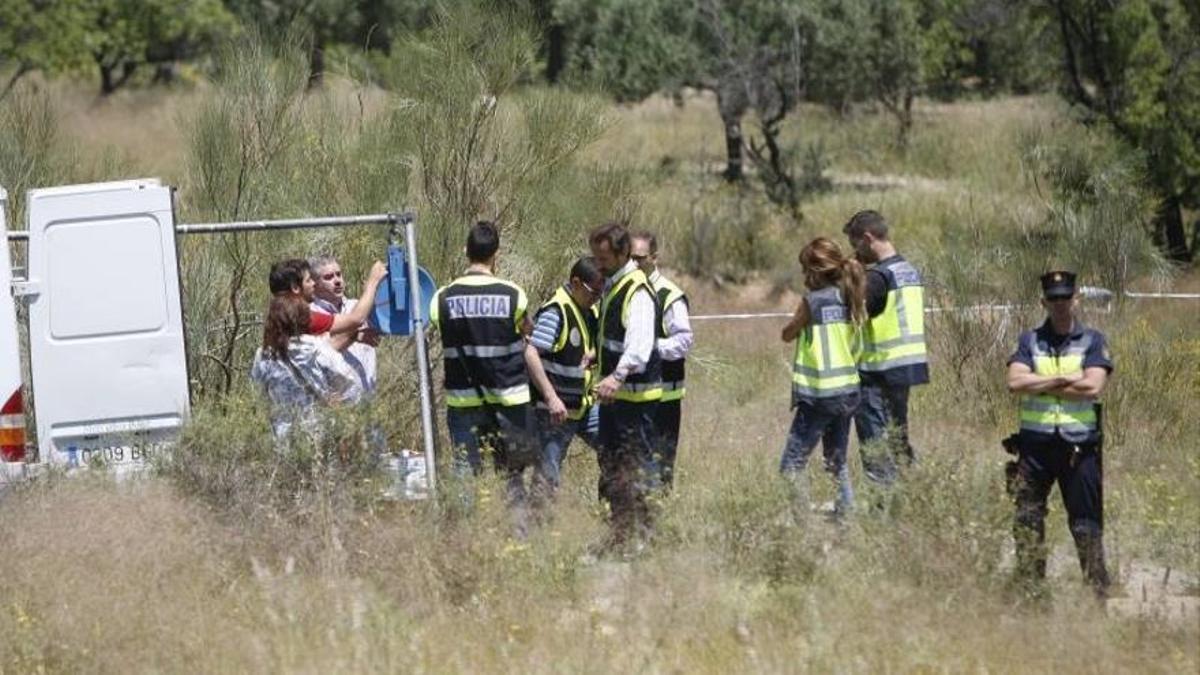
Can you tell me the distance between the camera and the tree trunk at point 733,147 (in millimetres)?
31906

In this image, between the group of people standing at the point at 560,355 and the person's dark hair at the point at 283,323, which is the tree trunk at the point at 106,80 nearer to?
the person's dark hair at the point at 283,323

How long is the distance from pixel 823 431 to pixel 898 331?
2.15 ft

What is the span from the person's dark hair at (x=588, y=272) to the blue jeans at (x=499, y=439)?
74cm

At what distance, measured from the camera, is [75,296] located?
10516mm

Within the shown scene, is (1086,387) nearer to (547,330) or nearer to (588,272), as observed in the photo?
(588,272)

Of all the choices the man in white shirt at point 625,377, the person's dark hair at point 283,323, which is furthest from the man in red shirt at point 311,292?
the man in white shirt at point 625,377

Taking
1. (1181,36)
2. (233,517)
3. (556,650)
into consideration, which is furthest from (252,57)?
(1181,36)

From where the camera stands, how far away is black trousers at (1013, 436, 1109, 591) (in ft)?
27.7

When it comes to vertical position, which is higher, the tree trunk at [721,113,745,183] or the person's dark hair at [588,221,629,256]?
the tree trunk at [721,113,745,183]

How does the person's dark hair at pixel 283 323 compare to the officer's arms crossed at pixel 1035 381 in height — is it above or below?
above

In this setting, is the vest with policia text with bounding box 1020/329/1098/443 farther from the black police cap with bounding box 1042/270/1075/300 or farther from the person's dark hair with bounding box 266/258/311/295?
the person's dark hair with bounding box 266/258/311/295

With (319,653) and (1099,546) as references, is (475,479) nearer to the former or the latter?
(319,653)

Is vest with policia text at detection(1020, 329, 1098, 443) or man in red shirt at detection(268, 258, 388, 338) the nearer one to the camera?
vest with policia text at detection(1020, 329, 1098, 443)

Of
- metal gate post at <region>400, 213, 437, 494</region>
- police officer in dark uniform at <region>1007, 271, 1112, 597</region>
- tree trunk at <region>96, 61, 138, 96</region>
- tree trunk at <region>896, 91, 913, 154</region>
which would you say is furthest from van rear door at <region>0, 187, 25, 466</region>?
tree trunk at <region>96, 61, 138, 96</region>
